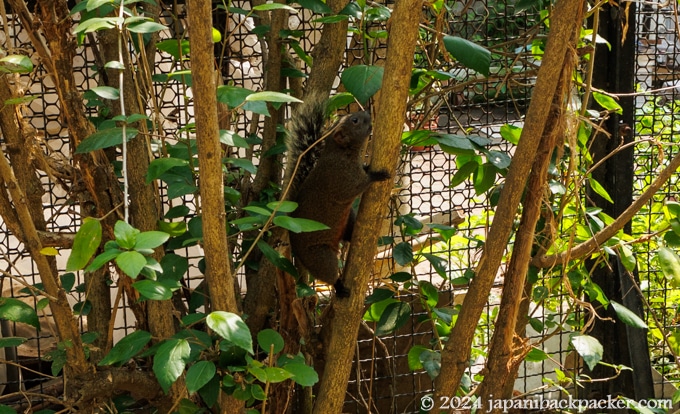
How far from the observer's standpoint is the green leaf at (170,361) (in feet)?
4.74

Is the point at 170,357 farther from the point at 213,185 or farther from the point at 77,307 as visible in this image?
the point at 77,307

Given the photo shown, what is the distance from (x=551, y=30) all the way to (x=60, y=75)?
1.24m

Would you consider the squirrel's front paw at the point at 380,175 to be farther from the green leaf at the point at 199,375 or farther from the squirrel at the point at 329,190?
the squirrel at the point at 329,190

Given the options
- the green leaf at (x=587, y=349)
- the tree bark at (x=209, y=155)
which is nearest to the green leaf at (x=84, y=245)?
the tree bark at (x=209, y=155)

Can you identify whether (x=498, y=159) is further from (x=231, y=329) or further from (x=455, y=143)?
(x=231, y=329)

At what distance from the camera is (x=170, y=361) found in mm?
1477

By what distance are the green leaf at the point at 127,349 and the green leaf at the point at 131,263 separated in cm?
44

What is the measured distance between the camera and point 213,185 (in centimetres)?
151

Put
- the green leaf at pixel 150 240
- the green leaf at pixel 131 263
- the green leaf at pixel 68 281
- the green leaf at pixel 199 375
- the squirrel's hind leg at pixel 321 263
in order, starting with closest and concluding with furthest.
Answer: the green leaf at pixel 131 263
the green leaf at pixel 150 240
the green leaf at pixel 199 375
the green leaf at pixel 68 281
the squirrel's hind leg at pixel 321 263

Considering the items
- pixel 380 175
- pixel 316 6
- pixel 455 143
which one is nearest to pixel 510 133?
pixel 455 143

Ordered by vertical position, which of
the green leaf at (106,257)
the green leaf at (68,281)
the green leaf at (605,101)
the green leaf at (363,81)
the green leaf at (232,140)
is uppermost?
the green leaf at (363,81)

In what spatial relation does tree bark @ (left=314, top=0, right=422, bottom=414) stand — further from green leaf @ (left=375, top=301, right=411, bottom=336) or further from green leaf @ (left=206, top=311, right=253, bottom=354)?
green leaf @ (left=206, top=311, right=253, bottom=354)

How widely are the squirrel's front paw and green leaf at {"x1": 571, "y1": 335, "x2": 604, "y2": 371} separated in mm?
876

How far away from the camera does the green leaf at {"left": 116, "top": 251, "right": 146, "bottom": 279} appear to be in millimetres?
1243
